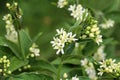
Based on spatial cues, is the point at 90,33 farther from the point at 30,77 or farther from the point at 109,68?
the point at 30,77

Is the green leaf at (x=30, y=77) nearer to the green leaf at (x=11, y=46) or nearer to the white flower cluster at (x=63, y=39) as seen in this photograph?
the white flower cluster at (x=63, y=39)

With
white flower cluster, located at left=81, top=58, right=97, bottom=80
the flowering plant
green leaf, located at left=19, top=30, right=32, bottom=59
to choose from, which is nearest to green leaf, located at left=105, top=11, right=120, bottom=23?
the flowering plant

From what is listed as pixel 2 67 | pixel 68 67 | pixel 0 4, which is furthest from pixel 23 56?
pixel 0 4

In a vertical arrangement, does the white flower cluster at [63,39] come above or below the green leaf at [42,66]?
below

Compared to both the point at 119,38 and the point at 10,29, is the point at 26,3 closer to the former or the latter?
the point at 119,38

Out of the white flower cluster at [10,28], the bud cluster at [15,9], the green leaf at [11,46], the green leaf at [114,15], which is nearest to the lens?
the bud cluster at [15,9]

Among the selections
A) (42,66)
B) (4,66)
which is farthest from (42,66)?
(4,66)

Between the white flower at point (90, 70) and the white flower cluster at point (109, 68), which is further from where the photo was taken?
the white flower at point (90, 70)

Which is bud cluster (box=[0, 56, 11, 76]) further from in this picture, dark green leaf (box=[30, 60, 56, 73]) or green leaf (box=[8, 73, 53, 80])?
dark green leaf (box=[30, 60, 56, 73])

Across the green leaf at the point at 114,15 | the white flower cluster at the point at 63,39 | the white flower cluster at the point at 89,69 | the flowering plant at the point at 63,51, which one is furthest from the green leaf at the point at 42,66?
the green leaf at the point at 114,15
